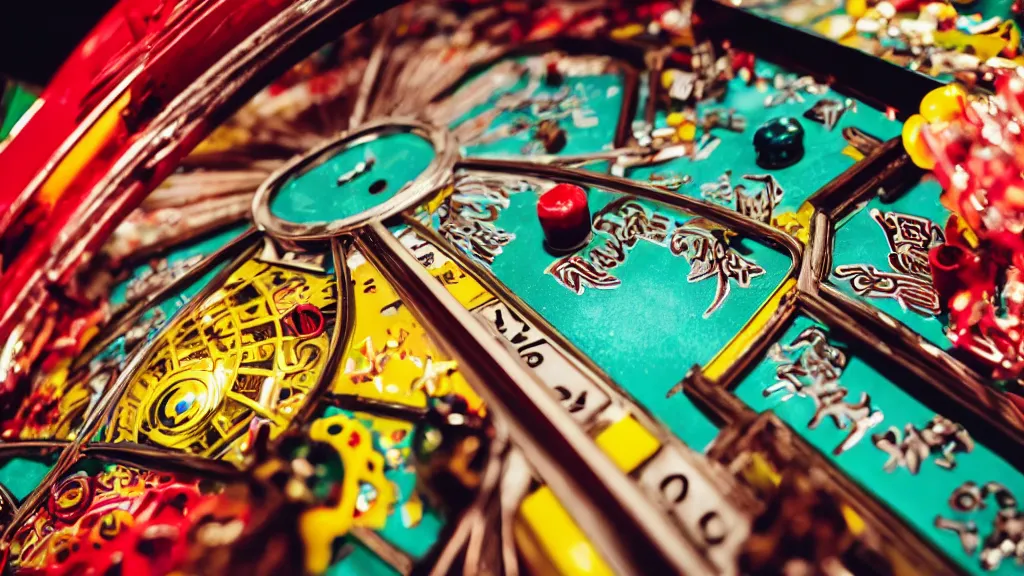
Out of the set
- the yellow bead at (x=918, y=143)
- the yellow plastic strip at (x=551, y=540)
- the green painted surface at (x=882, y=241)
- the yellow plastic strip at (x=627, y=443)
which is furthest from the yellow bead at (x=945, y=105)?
the yellow plastic strip at (x=551, y=540)

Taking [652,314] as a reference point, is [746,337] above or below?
below

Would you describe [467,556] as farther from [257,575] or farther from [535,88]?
[535,88]

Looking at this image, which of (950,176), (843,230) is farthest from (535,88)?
(950,176)

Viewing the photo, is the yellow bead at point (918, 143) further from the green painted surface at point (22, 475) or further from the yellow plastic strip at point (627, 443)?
the green painted surface at point (22, 475)

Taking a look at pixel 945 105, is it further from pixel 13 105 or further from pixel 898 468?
pixel 13 105

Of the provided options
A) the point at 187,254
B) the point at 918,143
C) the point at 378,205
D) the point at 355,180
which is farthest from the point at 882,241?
the point at 187,254

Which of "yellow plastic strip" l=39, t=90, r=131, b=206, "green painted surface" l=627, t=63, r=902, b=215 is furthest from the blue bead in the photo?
"yellow plastic strip" l=39, t=90, r=131, b=206
